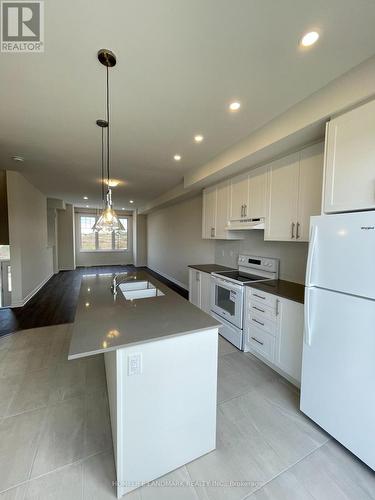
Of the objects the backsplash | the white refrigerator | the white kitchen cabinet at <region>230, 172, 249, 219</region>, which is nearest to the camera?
the white refrigerator

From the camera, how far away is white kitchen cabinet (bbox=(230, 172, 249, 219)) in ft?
10.3

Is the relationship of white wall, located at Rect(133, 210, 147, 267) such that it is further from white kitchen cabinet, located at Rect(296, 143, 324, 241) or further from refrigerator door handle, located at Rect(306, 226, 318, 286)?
refrigerator door handle, located at Rect(306, 226, 318, 286)

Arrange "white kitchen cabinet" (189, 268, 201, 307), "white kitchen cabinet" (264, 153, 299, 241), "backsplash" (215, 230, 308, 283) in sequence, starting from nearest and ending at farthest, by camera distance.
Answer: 1. "white kitchen cabinet" (264, 153, 299, 241)
2. "backsplash" (215, 230, 308, 283)
3. "white kitchen cabinet" (189, 268, 201, 307)

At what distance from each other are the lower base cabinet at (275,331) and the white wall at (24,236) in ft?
14.9

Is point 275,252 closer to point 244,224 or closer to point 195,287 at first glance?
point 244,224

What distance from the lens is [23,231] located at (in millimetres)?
4551

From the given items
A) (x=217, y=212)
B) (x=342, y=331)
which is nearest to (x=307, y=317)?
(x=342, y=331)

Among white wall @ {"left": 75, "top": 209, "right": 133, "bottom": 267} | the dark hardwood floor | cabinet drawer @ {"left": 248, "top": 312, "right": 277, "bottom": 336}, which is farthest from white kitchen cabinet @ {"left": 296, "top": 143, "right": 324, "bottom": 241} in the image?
white wall @ {"left": 75, "top": 209, "right": 133, "bottom": 267}

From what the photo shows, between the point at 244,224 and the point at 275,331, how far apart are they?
58.6 inches

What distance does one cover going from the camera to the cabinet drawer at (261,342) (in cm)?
242

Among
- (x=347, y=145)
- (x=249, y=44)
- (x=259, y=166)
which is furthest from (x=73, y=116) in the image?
(x=347, y=145)

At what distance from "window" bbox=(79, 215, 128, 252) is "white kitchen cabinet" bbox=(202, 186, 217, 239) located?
6.02 meters

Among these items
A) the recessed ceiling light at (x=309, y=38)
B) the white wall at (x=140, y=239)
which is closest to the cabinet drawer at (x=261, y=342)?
the recessed ceiling light at (x=309, y=38)

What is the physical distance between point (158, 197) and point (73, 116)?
423 centimetres
